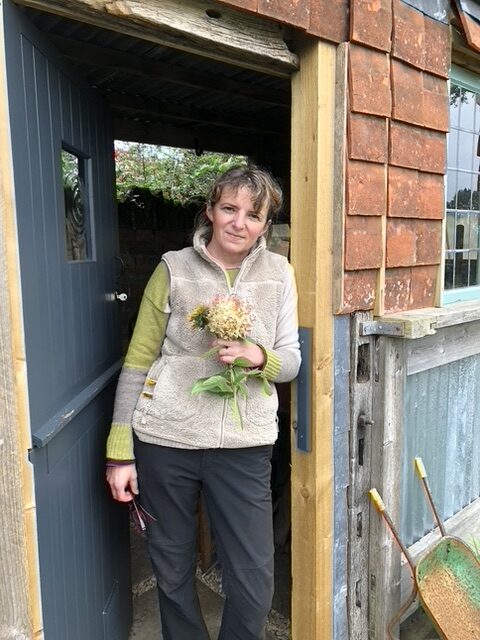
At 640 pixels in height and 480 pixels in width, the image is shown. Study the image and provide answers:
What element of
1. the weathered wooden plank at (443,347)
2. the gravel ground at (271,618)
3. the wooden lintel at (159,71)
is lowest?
the gravel ground at (271,618)

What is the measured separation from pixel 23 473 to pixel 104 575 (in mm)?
961

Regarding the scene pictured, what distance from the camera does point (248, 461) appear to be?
187 cm

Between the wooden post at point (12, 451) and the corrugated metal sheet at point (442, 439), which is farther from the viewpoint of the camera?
the corrugated metal sheet at point (442, 439)

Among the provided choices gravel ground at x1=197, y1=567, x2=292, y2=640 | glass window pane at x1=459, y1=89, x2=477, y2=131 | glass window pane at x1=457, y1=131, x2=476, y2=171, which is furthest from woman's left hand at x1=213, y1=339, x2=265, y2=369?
glass window pane at x1=459, y1=89, x2=477, y2=131

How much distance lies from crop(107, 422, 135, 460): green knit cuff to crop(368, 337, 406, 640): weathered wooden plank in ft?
3.37

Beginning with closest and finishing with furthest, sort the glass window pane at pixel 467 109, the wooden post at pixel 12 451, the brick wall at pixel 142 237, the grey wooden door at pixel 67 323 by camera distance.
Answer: the wooden post at pixel 12 451
the grey wooden door at pixel 67 323
the glass window pane at pixel 467 109
the brick wall at pixel 142 237

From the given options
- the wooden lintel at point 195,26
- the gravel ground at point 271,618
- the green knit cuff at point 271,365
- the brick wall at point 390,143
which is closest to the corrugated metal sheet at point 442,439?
the brick wall at point 390,143

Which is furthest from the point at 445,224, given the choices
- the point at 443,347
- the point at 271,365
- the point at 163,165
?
the point at 163,165

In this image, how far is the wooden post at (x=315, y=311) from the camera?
1955 millimetres

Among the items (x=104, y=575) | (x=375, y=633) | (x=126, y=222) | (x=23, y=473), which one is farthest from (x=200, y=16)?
(x=126, y=222)

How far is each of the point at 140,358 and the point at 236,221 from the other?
572 millimetres

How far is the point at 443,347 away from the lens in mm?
2582

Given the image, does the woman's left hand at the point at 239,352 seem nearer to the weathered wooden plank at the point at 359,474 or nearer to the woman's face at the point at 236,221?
the woman's face at the point at 236,221

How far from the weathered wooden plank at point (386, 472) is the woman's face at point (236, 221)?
0.76 meters
